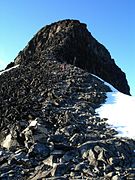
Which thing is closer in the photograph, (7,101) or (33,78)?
(7,101)

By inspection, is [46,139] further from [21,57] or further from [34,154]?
[21,57]

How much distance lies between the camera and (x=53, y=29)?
226ft

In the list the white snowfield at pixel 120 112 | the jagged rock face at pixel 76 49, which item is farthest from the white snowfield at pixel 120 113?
the jagged rock face at pixel 76 49

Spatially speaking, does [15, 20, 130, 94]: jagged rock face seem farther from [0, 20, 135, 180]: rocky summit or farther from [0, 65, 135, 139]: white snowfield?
[0, 65, 135, 139]: white snowfield

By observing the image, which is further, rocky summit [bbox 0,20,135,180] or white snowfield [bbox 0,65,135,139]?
white snowfield [bbox 0,65,135,139]

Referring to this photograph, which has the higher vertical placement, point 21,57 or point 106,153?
point 21,57

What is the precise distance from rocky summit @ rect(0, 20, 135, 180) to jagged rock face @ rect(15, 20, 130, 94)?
14709mm

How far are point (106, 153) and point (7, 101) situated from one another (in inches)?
550

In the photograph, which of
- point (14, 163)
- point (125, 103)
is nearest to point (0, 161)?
point (14, 163)

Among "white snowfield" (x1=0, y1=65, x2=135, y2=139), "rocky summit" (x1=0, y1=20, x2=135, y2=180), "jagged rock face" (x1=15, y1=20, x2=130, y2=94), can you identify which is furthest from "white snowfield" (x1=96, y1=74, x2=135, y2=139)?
"jagged rock face" (x1=15, y1=20, x2=130, y2=94)

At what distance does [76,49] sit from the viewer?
61938 millimetres

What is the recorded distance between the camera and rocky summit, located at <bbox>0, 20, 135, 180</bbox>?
1725 centimetres

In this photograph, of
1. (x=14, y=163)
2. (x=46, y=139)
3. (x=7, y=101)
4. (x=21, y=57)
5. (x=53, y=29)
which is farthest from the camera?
(x=53, y=29)

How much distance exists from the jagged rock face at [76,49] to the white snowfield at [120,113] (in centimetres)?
2392
